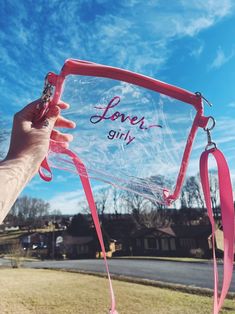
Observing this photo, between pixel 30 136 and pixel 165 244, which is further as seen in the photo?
pixel 165 244

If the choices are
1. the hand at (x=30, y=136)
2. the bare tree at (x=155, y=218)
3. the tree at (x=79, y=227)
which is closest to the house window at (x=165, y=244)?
the bare tree at (x=155, y=218)

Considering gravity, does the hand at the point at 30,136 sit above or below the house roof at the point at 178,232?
below

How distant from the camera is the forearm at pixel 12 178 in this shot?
114 cm

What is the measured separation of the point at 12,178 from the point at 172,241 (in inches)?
1465

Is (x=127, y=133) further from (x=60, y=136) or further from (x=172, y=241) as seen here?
(x=172, y=241)

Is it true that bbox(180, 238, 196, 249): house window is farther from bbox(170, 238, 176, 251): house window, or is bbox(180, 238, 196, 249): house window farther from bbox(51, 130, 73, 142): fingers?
bbox(51, 130, 73, 142): fingers

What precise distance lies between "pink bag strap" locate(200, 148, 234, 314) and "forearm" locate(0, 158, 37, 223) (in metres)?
0.74

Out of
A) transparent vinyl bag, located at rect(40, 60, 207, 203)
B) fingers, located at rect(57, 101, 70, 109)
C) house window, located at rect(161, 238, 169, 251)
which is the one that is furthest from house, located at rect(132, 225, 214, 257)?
fingers, located at rect(57, 101, 70, 109)

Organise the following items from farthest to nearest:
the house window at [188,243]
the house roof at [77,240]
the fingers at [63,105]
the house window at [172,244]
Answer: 1. the house roof at [77,240]
2. the house window at [172,244]
3. the house window at [188,243]
4. the fingers at [63,105]

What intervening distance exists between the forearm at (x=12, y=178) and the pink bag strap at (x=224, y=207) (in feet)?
2.44

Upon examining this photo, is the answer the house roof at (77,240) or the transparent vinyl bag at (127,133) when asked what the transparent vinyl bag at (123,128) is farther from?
the house roof at (77,240)

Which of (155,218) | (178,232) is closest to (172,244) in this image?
(178,232)

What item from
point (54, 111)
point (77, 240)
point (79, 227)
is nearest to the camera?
point (54, 111)

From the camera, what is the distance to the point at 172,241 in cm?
3662
